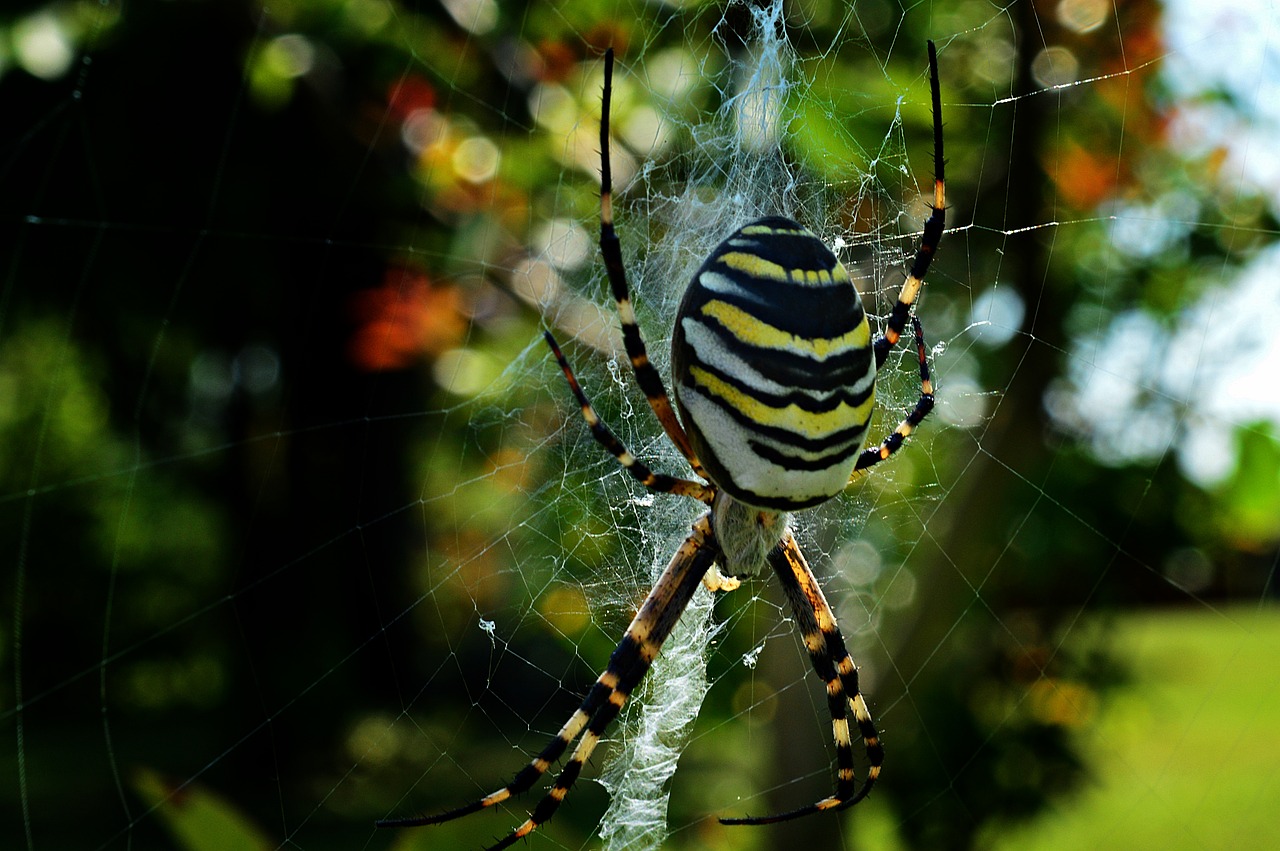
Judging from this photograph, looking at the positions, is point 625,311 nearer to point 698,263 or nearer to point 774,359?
point 774,359

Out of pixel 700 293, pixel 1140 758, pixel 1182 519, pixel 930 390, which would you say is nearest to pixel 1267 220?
pixel 1182 519

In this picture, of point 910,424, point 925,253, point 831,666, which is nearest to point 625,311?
point 925,253

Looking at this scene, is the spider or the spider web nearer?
the spider

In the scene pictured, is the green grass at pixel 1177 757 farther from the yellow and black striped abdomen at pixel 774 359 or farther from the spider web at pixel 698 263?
the yellow and black striped abdomen at pixel 774 359

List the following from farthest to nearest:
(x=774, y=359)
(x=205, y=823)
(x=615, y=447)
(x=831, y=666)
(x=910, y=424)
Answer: (x=831, y=666), (x=910, y=424), (x=615, y=447), (x=205, y=823), (x=774, y=359)

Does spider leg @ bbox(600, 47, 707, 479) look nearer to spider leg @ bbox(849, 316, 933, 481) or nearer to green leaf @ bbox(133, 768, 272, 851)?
spider leg @ bbox(849, 316, 933, 481)

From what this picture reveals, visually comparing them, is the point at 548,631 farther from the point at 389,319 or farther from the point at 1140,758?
the point at 1140,758

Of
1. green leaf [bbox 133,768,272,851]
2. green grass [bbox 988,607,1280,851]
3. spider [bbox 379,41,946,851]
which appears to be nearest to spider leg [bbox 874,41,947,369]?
spider [bbox 379,41,946,851]

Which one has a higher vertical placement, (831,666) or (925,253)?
(925,253)
